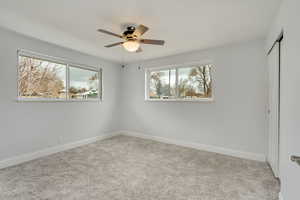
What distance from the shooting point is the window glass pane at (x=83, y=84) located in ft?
12.5

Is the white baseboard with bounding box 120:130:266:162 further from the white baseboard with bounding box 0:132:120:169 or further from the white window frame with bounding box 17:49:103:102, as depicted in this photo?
the white window frame with bounding box 17:49:103:102

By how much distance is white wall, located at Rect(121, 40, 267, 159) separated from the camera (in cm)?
297

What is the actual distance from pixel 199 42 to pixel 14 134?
3969 mm

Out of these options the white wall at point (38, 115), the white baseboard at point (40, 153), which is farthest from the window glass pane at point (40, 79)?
the white baseboard at point (40, 153)

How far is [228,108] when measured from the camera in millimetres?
3295

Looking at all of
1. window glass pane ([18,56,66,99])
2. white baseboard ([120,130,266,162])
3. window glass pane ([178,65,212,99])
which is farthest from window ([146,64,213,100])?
window glass pane ([18,56,66,99])

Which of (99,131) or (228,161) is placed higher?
(99,131)

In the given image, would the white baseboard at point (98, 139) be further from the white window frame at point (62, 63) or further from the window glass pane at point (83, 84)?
the window glass pane at point (83, 84)

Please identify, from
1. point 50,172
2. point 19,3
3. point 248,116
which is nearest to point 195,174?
point 248,116

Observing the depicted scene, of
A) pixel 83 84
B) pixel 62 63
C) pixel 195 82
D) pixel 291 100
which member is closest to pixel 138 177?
pixel 291 100

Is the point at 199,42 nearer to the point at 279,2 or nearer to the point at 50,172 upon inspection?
the point at 279,2

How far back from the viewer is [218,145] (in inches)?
135

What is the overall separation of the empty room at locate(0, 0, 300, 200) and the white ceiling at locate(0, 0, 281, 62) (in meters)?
0.02

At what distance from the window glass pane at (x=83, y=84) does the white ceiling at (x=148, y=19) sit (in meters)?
0.91
